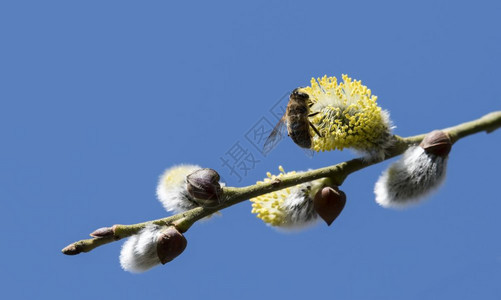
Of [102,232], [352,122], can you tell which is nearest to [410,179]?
[352,122]

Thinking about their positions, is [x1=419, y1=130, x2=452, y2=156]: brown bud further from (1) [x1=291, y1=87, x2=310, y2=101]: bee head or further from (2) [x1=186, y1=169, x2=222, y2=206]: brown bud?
(2) [x1=186, y1=169, x2=222, y2=206]: brown bud

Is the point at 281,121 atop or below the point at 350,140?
atop

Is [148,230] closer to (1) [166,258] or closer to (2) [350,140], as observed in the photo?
(1) [166,258]

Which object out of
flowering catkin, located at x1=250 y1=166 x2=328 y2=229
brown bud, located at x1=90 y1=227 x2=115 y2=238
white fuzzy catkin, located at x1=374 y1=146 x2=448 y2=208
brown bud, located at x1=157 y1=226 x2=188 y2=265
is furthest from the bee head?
brown bud, located at x1=90 y1=227 x2=115 y2=238

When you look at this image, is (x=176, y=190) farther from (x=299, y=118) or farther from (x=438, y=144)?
(x=438, y=144)

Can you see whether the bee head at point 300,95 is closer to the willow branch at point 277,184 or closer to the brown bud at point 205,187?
the willow branch at point 277,184

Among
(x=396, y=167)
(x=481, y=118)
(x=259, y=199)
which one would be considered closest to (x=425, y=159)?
(x=396, y=167)
